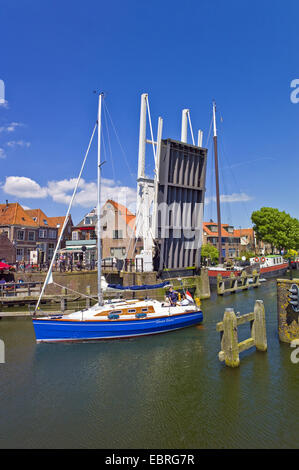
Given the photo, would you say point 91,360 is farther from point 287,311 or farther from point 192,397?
point 287,311

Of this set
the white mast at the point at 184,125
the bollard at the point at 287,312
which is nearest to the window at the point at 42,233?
the white mast at the point at 184,125

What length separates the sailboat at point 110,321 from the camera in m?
16.5

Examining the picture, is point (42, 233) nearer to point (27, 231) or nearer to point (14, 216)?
point (27, 231)

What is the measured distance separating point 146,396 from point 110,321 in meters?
6.42

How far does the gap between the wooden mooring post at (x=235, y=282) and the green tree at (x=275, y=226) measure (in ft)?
81.2

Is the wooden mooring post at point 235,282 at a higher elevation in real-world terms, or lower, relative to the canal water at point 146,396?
higher

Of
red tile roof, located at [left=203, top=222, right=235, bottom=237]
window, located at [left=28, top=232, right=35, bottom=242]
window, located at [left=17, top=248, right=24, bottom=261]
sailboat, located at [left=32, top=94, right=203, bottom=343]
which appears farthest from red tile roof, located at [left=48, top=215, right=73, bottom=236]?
sailboat, located at [left=32, top=94, right=203, bottom=343]

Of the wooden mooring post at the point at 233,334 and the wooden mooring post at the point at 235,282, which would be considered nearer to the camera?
the wooden mooring post at the point at 233,334

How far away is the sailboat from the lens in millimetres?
16469

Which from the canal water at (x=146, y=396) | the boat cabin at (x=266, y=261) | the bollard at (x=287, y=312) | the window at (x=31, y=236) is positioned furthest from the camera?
the boat cabin at (x=266, y=261)

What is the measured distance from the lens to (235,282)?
35438 mm

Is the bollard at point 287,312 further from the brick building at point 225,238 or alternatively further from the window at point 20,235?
the brick building at point 225,238

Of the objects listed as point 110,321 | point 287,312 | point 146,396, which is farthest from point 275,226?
point 146,396

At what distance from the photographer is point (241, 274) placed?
38.2m
